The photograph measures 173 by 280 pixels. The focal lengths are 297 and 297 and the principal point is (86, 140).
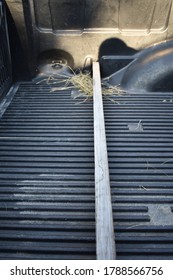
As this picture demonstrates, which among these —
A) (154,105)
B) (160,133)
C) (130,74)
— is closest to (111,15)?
(130,74)

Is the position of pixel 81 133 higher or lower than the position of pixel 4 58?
lower

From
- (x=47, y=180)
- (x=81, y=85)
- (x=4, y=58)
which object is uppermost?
(x=4, y=58)

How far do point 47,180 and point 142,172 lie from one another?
0.54 meters

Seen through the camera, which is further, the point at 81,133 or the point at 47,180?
the point at 81,133

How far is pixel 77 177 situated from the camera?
1.64 metres

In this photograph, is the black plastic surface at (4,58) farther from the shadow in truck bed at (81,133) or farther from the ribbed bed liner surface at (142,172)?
the ribbed bed liner surface at (142,172)

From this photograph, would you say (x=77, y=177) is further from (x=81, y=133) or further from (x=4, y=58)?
(x=4, y=58)

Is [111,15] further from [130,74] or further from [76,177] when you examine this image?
[76,177]

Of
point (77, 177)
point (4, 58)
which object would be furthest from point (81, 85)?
point (77, 177)

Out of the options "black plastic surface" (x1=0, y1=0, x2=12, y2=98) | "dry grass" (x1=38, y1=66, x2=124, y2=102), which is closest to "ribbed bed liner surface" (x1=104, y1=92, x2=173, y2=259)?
"dry grass" (x1=38, y1=66, x2=124, y2=102)

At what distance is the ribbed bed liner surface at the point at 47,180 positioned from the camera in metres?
1.32

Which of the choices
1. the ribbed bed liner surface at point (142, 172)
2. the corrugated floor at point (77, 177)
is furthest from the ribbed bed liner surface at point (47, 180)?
the ribbed bed liner surface at point (142, 172)

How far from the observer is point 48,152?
6.01 feet

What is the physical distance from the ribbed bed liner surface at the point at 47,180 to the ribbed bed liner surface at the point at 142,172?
0.48 ft
